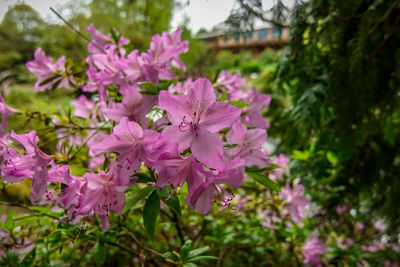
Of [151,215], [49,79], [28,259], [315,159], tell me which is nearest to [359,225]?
[315,159]

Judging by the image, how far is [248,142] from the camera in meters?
0.57

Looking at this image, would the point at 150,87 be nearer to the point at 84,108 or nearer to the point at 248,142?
the point at 248,142

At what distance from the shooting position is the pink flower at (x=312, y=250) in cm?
118

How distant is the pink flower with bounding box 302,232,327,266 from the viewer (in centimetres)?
118

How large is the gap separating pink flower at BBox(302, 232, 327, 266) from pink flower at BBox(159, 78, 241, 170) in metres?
1.01

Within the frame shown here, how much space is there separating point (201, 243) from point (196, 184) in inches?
36.6

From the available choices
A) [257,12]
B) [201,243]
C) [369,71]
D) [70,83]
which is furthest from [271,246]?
[70,83]

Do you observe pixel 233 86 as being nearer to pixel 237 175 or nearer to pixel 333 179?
pixel 237 175

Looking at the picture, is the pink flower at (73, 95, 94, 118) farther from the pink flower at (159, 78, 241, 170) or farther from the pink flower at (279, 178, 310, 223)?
the pink flower at (279, 178, 310, 223)

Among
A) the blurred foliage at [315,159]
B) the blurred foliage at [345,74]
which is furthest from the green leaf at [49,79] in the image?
the blurred foliage at [345,74]

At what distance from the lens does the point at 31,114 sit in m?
0.86

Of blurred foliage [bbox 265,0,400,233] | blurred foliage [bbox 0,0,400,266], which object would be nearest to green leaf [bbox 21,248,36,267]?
blurred foliage [bbox 0,0,400,266]

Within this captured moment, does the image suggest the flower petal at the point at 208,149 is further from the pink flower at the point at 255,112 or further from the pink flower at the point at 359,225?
the pink flower at the point at 359,225

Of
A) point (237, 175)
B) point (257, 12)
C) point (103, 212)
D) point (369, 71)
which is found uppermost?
point (257, 12)
